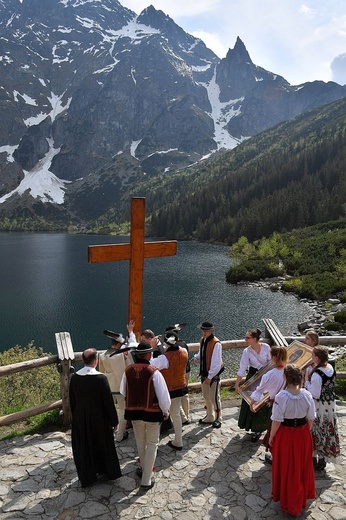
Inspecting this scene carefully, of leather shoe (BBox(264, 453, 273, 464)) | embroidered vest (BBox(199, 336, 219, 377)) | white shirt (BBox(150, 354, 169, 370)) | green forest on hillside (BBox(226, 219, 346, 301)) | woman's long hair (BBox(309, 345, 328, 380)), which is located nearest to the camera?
woman's long hair (BBox(309, 345, 328, 380))

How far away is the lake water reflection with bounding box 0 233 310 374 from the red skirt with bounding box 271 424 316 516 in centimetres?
2385

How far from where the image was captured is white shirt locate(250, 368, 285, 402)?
585 cm

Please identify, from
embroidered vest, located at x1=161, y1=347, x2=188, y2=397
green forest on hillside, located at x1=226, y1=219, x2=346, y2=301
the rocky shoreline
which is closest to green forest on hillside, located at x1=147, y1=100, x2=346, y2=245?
green forest on hillside, located at x1=226, y1=219, x2=346, y2=301

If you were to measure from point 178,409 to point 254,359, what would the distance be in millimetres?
1668

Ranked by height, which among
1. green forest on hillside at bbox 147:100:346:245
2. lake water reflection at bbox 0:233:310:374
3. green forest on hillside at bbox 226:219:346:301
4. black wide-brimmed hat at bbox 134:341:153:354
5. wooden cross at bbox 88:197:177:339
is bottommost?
lake water reflection at bbox 0:233:310:374

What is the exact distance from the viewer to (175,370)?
21.5 ft

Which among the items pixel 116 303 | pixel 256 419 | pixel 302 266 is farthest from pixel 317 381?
pixel 302 266

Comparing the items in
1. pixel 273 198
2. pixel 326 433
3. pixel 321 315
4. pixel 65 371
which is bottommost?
pixel 321 315

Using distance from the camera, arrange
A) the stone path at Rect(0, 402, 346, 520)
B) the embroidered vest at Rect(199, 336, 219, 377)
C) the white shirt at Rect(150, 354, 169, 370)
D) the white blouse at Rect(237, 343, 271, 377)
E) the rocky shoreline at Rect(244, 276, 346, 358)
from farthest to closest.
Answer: the rocky shoreline at Rect(244, 276, 346, 358)
the embroidered vest at Rect(199, 336, 219, 377)
the white blouse at Rect(237, 343, 271, 377)
the white shirt at Rect(150, 354, 169, 370)
the stone path at Rect(0, 402, 346, 520)

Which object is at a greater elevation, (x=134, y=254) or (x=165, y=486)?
(x=134, y=254)

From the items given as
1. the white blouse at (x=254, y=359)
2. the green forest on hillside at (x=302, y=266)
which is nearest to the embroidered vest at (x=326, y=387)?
the white blouse at (x=254, y=359)

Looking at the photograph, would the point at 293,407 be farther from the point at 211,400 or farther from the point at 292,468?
the point at 211,400

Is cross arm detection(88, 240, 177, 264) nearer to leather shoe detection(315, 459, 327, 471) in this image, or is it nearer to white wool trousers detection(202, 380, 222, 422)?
white wool trousers detection(202, 380, 222, 422)

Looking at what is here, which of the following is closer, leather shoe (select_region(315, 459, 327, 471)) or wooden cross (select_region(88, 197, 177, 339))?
leather shoe (select_region(315, 459, 327, 471))
